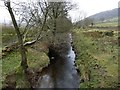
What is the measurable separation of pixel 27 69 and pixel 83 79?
548cm

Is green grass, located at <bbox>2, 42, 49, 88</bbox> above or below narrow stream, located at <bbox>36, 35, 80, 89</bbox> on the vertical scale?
above

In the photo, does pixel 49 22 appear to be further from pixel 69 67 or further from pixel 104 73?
pixel 104 73

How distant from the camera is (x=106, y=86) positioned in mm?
15508

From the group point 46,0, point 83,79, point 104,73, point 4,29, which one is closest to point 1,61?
point 83,79

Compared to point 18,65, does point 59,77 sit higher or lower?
lower

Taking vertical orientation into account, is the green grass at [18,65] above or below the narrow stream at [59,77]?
above

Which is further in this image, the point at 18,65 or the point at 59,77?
the point at 18,65

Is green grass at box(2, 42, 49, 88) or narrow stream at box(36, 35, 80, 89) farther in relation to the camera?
narrow stream at box(36, 35, 80, 89)

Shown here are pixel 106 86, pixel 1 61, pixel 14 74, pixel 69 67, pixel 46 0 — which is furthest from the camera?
pixel 46 0

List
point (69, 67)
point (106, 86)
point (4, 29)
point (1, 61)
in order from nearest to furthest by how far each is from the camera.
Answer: point (106, 86) → point (1, 61) → point (69, 67) → point (4, 29)

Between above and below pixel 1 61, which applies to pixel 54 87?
Answer: below

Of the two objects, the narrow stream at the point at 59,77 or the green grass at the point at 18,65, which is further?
the narrow stream at the point at 59,77

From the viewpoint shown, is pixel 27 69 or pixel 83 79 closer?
pixel 83 79

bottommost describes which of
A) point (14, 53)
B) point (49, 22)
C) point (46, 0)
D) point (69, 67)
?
point (69, 67)
